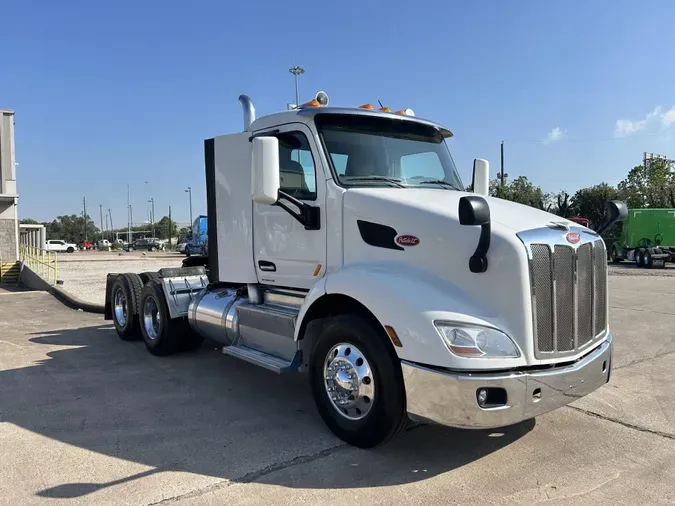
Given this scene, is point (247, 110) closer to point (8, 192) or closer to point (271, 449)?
point (271, 449)

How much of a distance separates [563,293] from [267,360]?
2.58m

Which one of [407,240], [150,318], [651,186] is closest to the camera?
[407,240]

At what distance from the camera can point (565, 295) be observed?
3.79m

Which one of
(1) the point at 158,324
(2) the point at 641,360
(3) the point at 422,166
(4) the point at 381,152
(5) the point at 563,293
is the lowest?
(2) the point at 641,360

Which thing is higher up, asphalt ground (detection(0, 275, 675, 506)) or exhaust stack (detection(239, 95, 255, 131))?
exhaust stack (detection(239, 95, 255, 131))

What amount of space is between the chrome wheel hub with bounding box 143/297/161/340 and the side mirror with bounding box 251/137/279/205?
3678mm

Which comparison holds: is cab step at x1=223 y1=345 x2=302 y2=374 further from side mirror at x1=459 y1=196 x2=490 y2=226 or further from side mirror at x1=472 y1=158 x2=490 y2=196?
side mirror at x1=472 y1=158 x2=490 y2=196

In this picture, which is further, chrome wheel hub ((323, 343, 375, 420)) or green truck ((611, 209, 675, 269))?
green truck ((611, 209, 675, 269))

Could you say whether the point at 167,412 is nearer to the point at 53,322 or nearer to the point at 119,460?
the point at 119,460

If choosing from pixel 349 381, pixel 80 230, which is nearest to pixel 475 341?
pixel 349 381

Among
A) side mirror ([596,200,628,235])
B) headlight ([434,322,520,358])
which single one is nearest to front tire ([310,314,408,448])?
headlight ([434,322,520,358])

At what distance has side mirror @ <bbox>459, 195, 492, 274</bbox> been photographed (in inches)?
134

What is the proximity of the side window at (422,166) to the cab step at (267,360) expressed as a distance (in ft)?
6.27

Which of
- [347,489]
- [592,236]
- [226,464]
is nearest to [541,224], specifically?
[592,236]
